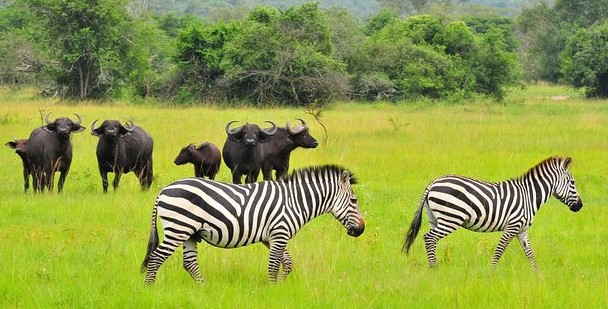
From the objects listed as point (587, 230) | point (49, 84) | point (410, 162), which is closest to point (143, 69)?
point (49, 84)

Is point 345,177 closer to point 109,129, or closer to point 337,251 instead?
point 337,251

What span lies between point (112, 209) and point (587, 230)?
6.08m

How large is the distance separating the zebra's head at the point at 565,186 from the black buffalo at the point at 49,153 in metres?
7.58

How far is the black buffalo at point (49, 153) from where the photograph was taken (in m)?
13.6

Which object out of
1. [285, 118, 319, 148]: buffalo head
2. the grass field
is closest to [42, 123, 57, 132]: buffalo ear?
the grass field

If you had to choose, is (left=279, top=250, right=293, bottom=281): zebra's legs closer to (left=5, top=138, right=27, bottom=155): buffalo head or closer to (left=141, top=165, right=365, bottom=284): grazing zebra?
(left=141, top=165, right=365, bottom=284): grazing zebra

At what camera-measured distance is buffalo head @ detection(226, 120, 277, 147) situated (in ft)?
45.7

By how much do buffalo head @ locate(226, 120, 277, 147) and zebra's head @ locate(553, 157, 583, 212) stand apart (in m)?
5.66

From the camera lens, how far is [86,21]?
38375 millimetres

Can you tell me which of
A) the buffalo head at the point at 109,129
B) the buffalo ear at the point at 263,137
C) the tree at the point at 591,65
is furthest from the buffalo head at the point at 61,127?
the tree at the point at 591,65

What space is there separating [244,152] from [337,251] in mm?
5394

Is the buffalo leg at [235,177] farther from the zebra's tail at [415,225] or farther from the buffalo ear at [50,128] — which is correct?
the zebra's tail at [415,225]

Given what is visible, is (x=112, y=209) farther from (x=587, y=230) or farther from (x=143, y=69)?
(x=143, y=69)

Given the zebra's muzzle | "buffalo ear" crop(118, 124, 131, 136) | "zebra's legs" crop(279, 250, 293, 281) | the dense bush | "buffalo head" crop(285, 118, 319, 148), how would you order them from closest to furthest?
"zebra's legs" crop(279, 250, 293, 281)
the zebra's muzzle
"buffalo ear" crop(118, 124, 131, 136)
"buffalo head" crop(285, 118, 319, 148)
the dense bush
